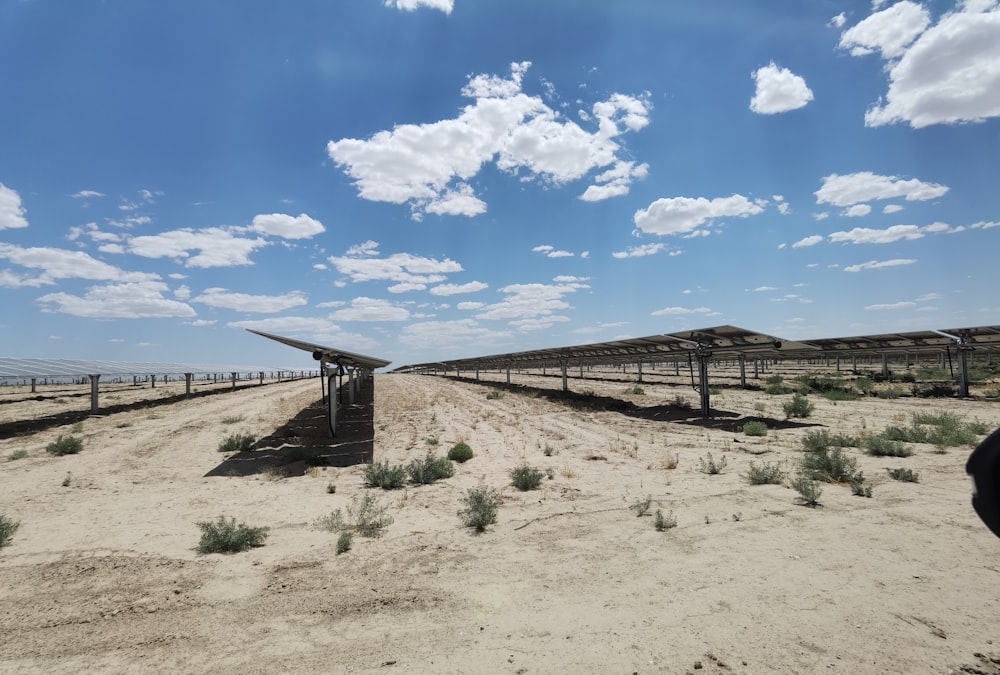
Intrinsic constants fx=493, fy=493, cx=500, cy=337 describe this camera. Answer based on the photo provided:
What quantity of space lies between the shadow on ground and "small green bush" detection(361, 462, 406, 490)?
2.27m

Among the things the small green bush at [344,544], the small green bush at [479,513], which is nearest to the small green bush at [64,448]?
the small green bush at [344,544]

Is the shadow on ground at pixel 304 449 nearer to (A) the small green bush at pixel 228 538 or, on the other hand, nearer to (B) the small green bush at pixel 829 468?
(A) the small green bush at pixel 228 538

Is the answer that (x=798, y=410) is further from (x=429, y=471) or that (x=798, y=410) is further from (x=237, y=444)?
(x=237, y=444)

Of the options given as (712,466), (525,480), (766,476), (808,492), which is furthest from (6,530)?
(766,476)

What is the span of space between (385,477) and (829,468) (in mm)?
9109

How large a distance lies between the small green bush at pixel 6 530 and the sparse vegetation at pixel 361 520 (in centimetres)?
424

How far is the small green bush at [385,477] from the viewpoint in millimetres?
10516

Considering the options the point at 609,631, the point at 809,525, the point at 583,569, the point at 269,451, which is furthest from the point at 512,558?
the point at 269,451

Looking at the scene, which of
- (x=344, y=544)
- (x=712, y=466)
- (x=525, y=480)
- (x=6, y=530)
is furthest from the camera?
(x=712, y=466)

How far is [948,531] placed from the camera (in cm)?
656

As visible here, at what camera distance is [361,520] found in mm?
7695

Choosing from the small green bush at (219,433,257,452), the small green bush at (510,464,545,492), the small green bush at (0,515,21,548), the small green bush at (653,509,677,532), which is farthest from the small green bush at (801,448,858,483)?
the small green bush at (219,433,257,452)

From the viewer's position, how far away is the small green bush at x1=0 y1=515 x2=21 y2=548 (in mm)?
7070

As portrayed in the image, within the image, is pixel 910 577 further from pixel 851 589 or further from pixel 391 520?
pixel 391 520
